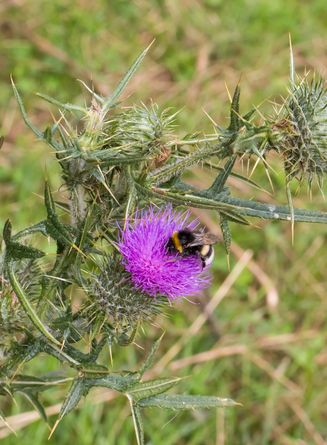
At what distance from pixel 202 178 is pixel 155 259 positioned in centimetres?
254

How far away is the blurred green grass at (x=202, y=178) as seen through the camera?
388 centimetres

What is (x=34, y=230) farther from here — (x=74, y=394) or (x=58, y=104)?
(x=74, y=394)

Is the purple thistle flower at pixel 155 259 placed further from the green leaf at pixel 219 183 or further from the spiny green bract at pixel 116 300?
the green leaf at pixel 219 183

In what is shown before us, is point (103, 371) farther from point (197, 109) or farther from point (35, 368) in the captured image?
point (197, 109)

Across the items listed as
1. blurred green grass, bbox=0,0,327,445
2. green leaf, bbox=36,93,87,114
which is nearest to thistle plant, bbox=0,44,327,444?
green leaf, bbox=36,93,87,114

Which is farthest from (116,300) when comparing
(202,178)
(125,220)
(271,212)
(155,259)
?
(202,178)

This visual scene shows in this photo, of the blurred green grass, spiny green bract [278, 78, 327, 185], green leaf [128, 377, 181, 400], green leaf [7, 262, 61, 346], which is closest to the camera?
green leaf [7, 262, 61, 346]

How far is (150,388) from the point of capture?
2.10 meters

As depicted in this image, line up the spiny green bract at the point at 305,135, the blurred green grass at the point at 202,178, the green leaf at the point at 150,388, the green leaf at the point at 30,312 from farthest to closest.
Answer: the blurred green grass at the point at 202,178 → the green leaf at the point at 150,388 → the spiny green bract at the point at 305,135 → the green leaf at the point at 30,312

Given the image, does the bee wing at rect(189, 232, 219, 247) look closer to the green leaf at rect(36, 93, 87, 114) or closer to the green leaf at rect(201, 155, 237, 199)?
the green leaf at rect(201, 155, 237, 199)

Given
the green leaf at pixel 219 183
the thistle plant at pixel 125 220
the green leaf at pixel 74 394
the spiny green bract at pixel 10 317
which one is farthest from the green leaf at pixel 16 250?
the green leaf at pixel 219 183

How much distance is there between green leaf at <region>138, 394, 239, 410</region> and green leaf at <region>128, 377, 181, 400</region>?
4cm

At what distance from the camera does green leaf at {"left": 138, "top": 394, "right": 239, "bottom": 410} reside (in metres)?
2.16

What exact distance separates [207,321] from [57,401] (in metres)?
1.08
